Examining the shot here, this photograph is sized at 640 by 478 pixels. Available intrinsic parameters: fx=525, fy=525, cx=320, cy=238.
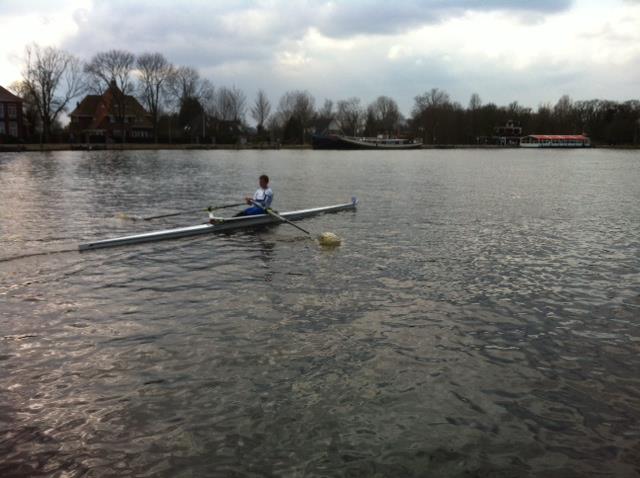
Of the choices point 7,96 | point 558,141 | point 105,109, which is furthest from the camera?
point 558,141

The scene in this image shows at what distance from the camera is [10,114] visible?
104 metres

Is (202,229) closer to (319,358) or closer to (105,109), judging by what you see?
(319,358)

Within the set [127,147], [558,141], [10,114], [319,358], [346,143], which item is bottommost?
[319,358]

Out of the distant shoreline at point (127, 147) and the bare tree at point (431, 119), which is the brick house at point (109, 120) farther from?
the bare tree at point (431, 119)

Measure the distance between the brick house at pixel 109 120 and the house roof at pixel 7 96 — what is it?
1200cm

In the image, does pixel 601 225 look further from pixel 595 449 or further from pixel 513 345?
pixel 595 449

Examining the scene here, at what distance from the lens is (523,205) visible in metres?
26.1

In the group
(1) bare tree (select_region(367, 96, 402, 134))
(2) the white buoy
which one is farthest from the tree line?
(2) the white buoy

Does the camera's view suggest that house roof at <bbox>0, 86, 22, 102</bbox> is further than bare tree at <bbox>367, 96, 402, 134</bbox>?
No

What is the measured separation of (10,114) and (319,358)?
11682 cm

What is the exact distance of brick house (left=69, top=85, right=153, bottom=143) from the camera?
381 ft

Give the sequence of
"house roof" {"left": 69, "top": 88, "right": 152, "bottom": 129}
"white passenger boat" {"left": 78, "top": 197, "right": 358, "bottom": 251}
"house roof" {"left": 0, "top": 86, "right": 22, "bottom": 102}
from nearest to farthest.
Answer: "white passenger boat" {"left": 78, "top": 197, "right": 358, "bottom": 251}
"house roof" {"left": 0, "top": 86, "right": 22, "bottom": 102}
"house roof" {"left": 69, "top": 88, "right": 152, "bottom": 129}

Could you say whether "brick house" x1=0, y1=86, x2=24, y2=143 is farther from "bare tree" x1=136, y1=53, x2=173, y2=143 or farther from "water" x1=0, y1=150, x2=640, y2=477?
"water" x1=0, y1=150, x2=640, y2=477

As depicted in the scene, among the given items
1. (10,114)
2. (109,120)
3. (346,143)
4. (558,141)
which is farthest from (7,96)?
(558,141)
